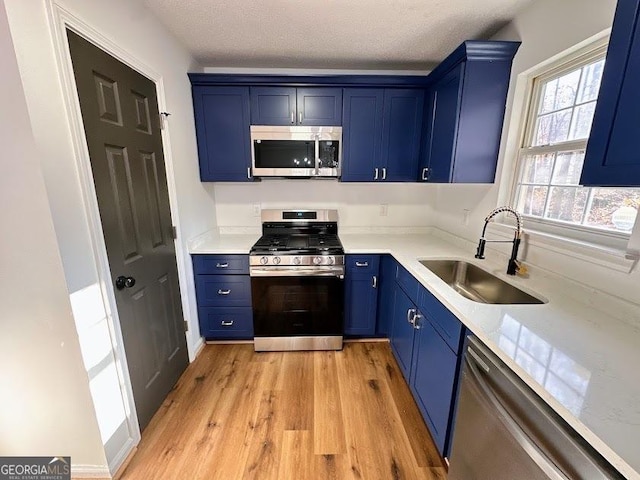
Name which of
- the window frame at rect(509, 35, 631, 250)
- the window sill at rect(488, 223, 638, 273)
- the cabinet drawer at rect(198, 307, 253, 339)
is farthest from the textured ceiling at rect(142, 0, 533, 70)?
the cabinet drawer at rect(198, 307, 253, 339)

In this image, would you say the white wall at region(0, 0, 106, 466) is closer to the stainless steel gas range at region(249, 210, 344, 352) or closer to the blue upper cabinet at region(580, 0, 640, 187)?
the stainless steel gas range at region(249, 210, 344, 352)

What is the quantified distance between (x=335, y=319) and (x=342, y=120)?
172 cm

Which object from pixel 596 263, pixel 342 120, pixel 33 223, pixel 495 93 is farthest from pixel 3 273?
pixel 495 93

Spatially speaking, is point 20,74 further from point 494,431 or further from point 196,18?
point 494,431

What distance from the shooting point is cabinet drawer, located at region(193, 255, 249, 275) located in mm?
2129

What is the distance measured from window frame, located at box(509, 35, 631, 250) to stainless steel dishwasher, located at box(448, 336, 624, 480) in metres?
0.86

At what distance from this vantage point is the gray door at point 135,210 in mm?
1180

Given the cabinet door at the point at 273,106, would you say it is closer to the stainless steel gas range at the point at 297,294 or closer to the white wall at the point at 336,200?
the white wall at the point at 336,200

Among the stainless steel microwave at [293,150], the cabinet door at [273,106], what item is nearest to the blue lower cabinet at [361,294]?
the stainless steel microwave at [293,150]

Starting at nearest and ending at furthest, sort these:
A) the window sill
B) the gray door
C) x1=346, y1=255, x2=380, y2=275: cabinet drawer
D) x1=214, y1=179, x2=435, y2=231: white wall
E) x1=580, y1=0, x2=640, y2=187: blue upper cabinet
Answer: x1=580, y1=0, x2=640, y2=187: blue upper cabinet, the window sill, the gray door, x1=346, y1=255, x2=380, y2=275: cabinet drawer, x1=214, y1=179, x2=435, y2=231: white wall

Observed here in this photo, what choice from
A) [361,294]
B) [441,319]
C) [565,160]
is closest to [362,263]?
[361,294]

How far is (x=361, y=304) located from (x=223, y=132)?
76.0 inches

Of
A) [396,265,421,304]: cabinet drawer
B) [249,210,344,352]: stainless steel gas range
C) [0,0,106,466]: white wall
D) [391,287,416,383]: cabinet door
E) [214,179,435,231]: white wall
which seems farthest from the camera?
[214,179,435,231]: white wall

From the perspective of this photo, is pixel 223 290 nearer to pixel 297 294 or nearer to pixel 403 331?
pixel 297 294
